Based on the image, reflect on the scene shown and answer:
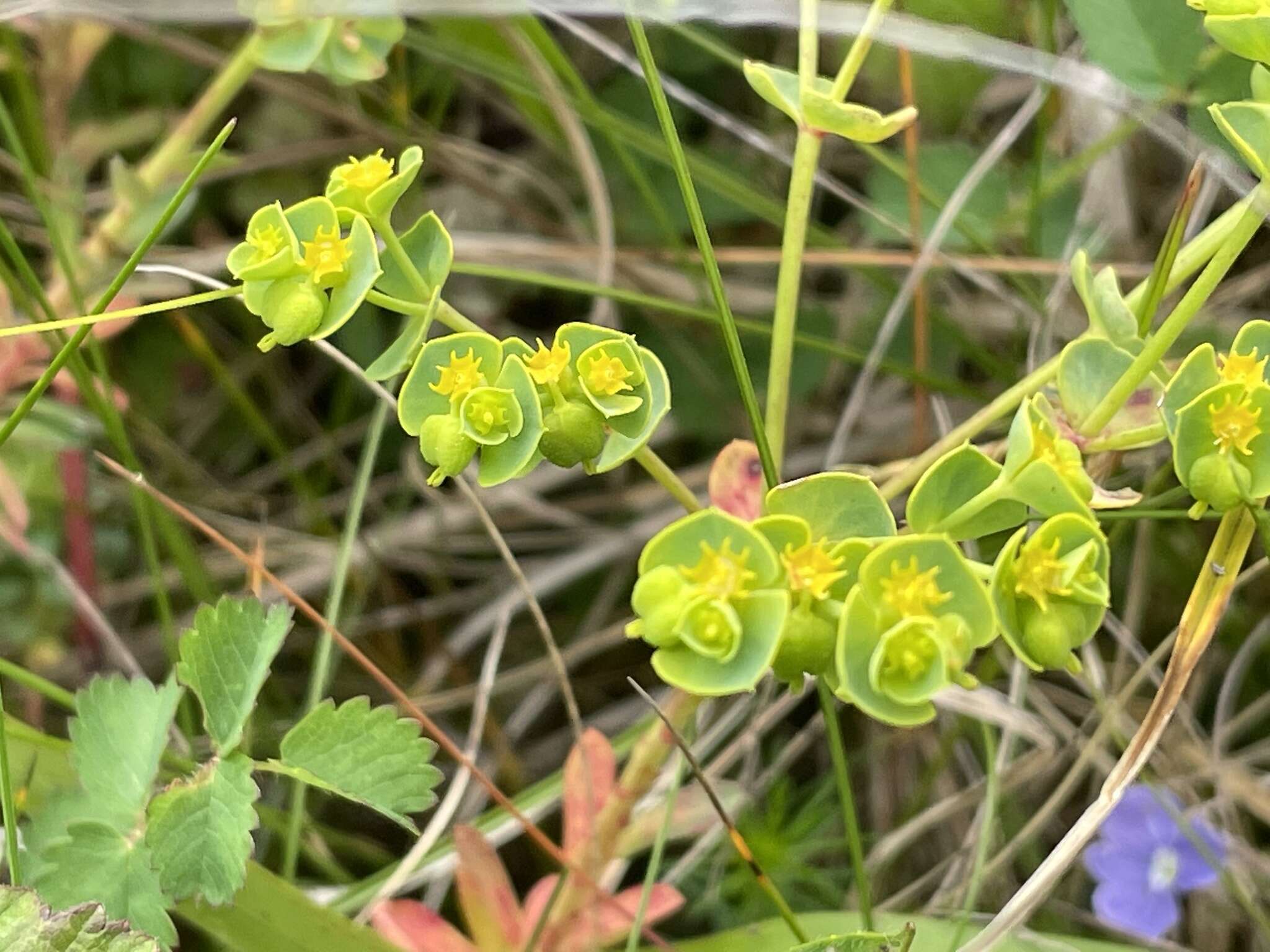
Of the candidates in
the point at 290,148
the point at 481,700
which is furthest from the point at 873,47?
the point at 481,700

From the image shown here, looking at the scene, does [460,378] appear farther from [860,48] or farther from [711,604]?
[860,48]

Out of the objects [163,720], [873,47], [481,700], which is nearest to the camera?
[163,720]

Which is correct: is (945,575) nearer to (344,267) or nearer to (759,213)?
(344,267)

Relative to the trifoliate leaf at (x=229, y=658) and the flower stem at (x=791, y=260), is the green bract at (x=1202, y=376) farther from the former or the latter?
the trifoliate leaf at (x=229, y=658)

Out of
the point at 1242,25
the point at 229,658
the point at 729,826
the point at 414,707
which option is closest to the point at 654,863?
the point at 729,826

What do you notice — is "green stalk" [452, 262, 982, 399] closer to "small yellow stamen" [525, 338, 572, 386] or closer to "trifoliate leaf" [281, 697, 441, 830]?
"small yellow stamen" [525, 338, 572, 386]

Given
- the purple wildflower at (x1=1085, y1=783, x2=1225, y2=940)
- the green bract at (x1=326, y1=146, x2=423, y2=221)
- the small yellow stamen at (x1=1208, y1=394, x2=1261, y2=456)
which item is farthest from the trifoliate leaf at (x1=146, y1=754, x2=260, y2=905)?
the purple wildflower at (x1=1085, y1=783, x2=1225, y2=940)
